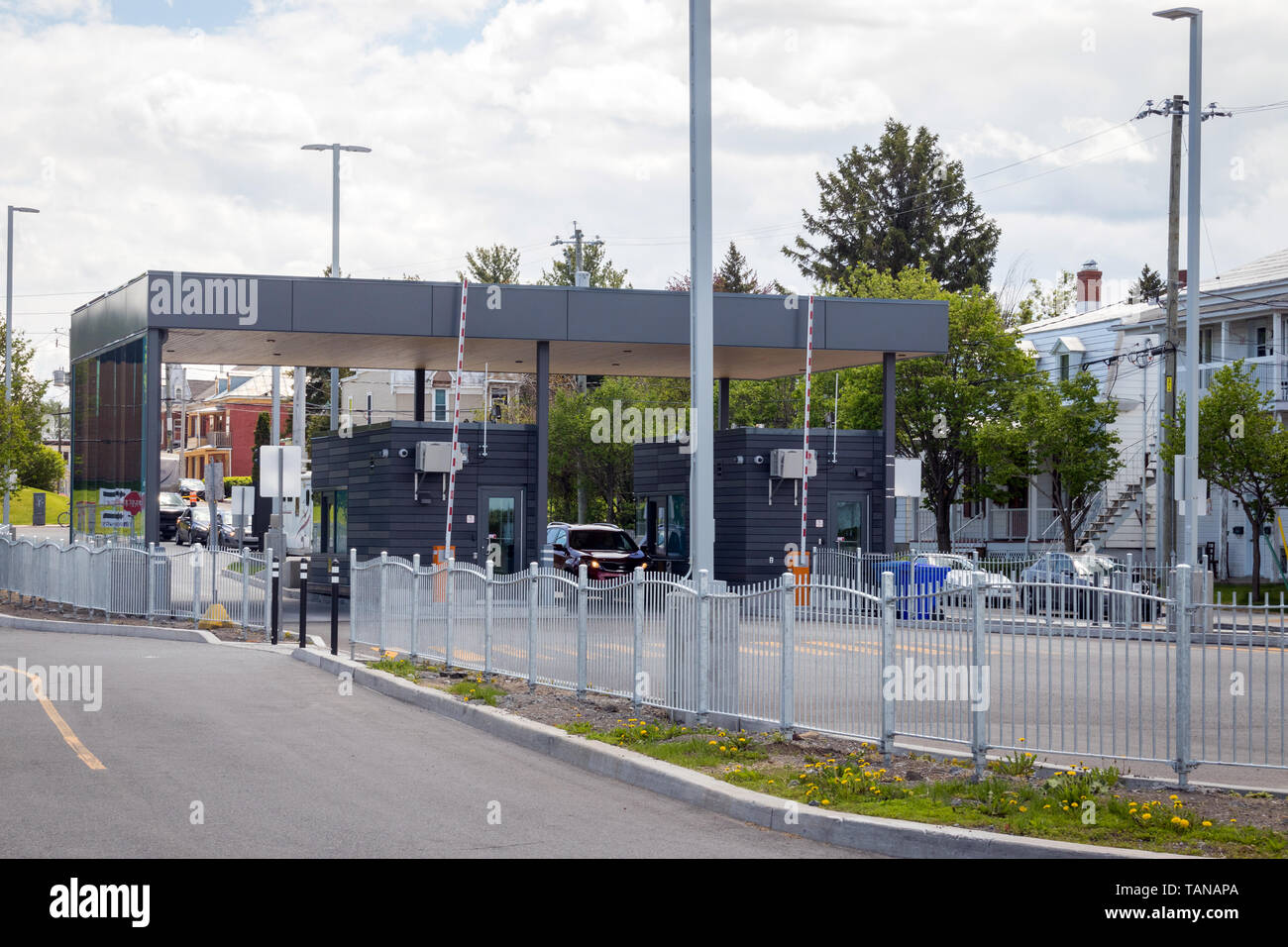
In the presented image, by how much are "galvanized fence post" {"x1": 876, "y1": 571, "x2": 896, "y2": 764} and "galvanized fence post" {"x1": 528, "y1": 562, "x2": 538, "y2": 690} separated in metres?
5.39

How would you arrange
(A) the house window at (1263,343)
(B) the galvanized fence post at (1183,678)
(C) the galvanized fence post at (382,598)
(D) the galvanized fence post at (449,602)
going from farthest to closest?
(A) the house window at (1263,343), (C) the galvanized fence post at (382,598), (D) the galvanized fence post at (449,602), (B) the galvanized fence post at (1183,678)

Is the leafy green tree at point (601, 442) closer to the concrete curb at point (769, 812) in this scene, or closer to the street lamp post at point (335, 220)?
the street lamp post at point (335, 220)

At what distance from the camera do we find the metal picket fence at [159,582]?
25.7 metres

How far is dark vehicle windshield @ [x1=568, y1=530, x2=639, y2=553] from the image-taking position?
33.1 metres

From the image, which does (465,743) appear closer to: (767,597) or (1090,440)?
(767,597)

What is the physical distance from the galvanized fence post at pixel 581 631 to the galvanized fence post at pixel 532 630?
76cm

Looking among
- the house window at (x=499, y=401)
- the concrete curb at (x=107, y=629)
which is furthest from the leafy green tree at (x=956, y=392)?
the concrete curb at (x=107, y=629)

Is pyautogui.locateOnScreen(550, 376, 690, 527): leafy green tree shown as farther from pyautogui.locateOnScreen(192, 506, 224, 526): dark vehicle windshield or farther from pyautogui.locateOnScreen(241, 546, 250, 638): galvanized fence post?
pyautogui.locateOnScreen(241, 546, 250, 638): galvanized fence post

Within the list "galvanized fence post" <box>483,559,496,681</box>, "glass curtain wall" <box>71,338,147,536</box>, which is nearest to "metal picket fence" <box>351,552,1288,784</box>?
"galvanized fence post" <box>483,559,496,681</box>

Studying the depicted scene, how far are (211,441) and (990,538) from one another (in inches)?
2478

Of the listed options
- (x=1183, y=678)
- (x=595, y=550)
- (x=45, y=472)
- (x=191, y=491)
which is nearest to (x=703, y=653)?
(x=1183, y=678)

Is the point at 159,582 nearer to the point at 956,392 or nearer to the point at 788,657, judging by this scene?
the point at 788,657

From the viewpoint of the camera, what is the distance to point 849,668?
11.9m
